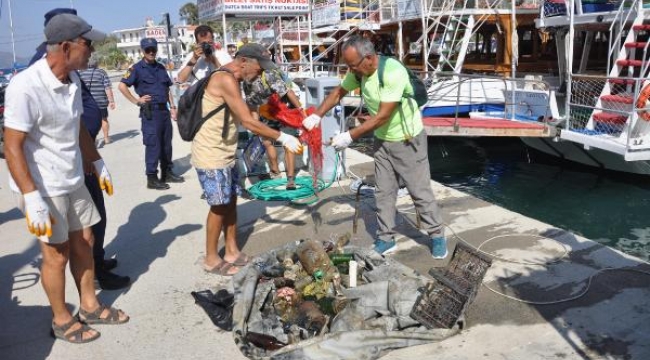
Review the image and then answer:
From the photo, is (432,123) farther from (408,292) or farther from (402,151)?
(408,292)

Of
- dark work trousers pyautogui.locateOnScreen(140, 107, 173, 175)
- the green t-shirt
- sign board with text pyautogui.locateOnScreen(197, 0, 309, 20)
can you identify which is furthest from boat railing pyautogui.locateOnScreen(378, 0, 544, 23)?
the green t-shirt

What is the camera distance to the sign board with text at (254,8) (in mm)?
11172

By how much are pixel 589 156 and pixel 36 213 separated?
11014mm

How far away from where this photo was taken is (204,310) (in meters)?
3.75

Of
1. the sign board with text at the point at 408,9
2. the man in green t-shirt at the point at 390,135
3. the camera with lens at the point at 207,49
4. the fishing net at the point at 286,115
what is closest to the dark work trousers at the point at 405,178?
the man in green t-shirt at the point at 390,135

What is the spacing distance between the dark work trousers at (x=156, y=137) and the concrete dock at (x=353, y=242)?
2.45 ft

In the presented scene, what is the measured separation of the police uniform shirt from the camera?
276 inches

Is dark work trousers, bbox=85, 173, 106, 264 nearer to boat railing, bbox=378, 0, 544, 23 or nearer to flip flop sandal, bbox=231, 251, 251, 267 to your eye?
flip flop sandal, bbox=231, 251, 251, 267

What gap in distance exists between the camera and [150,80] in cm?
704

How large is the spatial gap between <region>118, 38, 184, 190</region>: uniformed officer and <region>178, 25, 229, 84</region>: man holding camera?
331mm

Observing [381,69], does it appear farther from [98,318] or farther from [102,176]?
[98,318]

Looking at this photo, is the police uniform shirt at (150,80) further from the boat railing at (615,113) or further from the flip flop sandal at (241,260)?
the boat railing at (615,113)

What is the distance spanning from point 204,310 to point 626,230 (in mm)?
7239

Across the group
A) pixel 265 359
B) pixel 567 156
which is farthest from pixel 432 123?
pixel 265 359
